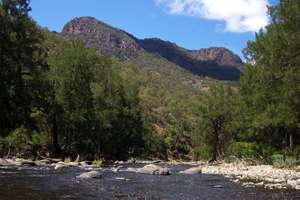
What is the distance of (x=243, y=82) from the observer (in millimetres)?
51688

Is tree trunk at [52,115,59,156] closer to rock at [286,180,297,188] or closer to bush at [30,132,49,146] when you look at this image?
bush at [30,132,49,146]

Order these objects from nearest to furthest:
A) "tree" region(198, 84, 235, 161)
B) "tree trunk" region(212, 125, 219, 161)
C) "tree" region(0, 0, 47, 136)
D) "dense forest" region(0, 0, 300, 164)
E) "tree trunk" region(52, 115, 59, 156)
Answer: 1. "dense forest" region(0, 0, 300, 164)
2. "tree" region(0, 0, 47, 136)
3. "tree trunk" region(52, 115, 59, 156)
4. "tree" region(198, 84, 235, 161)
5. "tree trunk" region(212, 125, 219, 161)

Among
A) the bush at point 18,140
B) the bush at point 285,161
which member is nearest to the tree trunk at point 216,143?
the bush at point 18,140

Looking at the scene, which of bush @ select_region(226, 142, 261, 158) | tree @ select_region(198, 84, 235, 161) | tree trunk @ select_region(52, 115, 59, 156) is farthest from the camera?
tree @ select_region(198, 84, 235, 161)

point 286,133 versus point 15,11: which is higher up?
point 15,11

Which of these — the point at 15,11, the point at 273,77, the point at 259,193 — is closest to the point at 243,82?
the point at 273,77

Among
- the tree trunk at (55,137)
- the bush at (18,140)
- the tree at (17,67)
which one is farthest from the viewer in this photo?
the tree trunk at (55,137)

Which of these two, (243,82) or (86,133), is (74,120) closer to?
(86,133)

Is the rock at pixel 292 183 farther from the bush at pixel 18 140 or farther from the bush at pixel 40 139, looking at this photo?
the bush at pixel 40 139

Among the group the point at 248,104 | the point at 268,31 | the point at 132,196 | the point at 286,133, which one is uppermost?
the point at 268,31

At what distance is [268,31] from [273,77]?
23.3 ft

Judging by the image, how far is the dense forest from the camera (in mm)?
37906


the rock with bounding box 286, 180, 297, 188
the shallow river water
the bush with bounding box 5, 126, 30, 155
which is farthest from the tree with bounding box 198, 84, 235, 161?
the shallow river water

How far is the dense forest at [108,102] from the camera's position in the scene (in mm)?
37906
